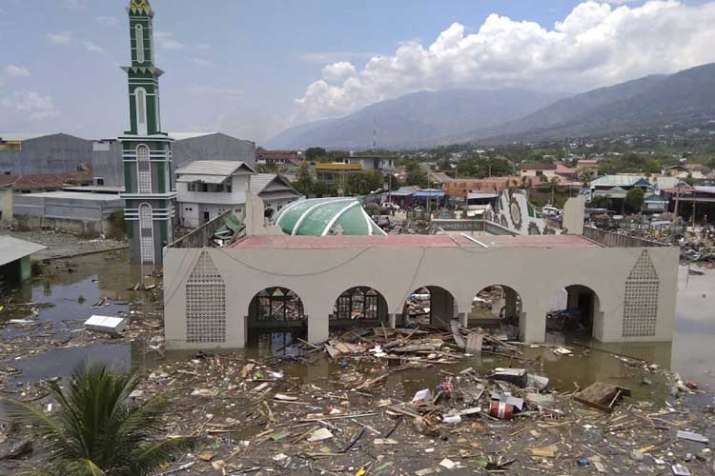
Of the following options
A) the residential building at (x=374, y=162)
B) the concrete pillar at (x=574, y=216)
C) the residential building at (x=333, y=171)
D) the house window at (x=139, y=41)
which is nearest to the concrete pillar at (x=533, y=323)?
the concrete pillar at (x=574, y=216)

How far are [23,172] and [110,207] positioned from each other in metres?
24.5

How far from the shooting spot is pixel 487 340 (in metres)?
15.7

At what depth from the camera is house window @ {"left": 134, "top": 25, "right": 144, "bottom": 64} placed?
80.7 ft

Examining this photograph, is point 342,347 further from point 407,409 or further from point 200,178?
point 200,178

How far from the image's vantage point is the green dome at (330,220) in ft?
71.7

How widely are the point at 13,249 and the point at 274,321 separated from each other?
495 inches

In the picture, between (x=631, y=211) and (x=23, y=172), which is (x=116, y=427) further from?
(x=23, y=172)

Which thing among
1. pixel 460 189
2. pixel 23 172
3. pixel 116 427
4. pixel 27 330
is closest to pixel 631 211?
pixel 460 189

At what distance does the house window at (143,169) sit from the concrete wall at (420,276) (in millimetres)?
13063

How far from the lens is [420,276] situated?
15.5 m

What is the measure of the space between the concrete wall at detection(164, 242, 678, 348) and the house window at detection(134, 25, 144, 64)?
558 inches

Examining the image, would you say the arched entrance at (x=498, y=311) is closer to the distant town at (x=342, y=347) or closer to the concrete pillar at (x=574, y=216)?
the distant town at (x=342, y=347)

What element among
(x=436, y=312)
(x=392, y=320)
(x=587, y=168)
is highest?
(x=587, y=168)

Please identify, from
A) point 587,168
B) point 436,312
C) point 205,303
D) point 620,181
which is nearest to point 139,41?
point 205,303
